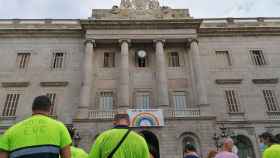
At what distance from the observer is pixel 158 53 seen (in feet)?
72.5

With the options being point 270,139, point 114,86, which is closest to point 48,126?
point 270,139

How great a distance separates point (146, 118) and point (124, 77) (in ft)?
14.5

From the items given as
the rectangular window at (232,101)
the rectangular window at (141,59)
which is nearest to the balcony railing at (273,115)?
the rectangular window at (232,101)

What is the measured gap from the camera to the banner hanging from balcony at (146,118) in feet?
59.9

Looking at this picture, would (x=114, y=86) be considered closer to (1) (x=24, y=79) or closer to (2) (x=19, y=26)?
(1) (x=24, y=79)

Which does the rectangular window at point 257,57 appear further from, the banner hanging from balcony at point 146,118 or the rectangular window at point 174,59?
the banner hanging from balcony at point 146,118

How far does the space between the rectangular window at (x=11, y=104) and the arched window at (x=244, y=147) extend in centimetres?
1915

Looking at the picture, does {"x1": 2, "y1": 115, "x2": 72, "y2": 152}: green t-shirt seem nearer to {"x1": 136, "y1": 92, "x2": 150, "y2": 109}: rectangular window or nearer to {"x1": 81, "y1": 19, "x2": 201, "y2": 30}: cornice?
{"x1": 136, "y1": 92, "x2": 150, "y2": 109}: rectangular window

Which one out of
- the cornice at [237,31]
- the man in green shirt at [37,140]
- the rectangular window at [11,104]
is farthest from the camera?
the cornice at [237,31]

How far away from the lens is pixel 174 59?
76.7 ft

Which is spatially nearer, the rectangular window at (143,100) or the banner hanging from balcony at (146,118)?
the banner hanging from balcony at (146,118)

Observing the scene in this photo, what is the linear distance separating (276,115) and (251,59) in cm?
583

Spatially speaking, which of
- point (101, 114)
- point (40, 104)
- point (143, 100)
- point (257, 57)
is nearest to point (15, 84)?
point (101, 114)

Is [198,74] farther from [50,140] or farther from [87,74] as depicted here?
[50,140]
